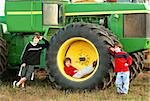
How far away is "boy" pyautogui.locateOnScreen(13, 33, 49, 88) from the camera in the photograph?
30.9 ft

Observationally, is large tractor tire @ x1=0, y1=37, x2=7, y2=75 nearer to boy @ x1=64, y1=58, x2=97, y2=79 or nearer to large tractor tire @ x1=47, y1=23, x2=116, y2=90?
large tractor tire @ x1=47, y1=23, x2=116, y2=90

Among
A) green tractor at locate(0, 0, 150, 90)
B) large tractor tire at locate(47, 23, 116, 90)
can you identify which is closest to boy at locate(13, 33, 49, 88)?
green tractor at locate(0, 0, 150, 90)

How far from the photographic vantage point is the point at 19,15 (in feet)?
32.2

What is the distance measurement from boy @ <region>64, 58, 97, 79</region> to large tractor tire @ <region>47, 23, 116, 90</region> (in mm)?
66

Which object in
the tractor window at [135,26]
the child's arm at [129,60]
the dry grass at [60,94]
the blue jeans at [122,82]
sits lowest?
the dry grass at [60,94]

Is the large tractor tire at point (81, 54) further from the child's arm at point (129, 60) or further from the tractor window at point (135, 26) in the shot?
the tractor window at point (135, 26)

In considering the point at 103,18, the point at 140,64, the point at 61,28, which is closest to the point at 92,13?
the point at 103,18

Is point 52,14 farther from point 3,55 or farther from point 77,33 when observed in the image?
point 3,55

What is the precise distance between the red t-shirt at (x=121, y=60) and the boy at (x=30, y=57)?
152cm

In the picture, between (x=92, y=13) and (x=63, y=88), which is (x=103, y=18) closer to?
(x=92, y=13)

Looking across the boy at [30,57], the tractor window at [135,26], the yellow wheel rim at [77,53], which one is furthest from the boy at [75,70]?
the tractor window at [135,26]

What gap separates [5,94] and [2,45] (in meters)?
1.40

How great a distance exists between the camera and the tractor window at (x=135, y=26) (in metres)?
9.20

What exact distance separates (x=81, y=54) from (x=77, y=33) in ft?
1.52
